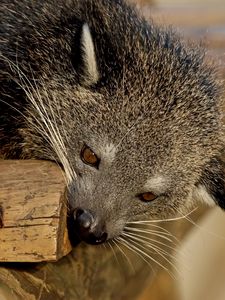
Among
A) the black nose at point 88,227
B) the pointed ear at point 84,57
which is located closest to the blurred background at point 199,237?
the pointed ear at point 84,57

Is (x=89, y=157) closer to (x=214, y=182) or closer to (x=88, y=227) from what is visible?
(x=88, y=227)

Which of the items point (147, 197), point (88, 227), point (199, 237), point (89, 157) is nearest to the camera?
point (88, 227)

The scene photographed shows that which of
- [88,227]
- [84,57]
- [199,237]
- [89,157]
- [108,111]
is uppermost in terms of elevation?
[84,57]

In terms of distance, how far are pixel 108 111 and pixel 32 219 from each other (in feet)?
1.90

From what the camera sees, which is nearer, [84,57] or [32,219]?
[32,219]

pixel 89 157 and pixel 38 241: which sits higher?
pixel 89 157

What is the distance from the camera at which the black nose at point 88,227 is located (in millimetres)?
2439

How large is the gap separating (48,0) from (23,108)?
506mm

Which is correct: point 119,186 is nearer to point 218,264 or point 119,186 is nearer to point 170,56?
point 170,56

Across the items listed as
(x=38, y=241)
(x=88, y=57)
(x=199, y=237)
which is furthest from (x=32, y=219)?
(x=199, y=237)

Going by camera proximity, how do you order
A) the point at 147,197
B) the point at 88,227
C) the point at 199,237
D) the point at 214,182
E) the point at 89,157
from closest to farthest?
the point at 88,227 → the point at 89,157 → the point at 147,197 → the point at 214,182 → the point at 199,237

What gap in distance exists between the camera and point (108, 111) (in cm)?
265

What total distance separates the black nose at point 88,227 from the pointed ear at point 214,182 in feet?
1.95

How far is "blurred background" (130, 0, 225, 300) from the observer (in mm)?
3616
